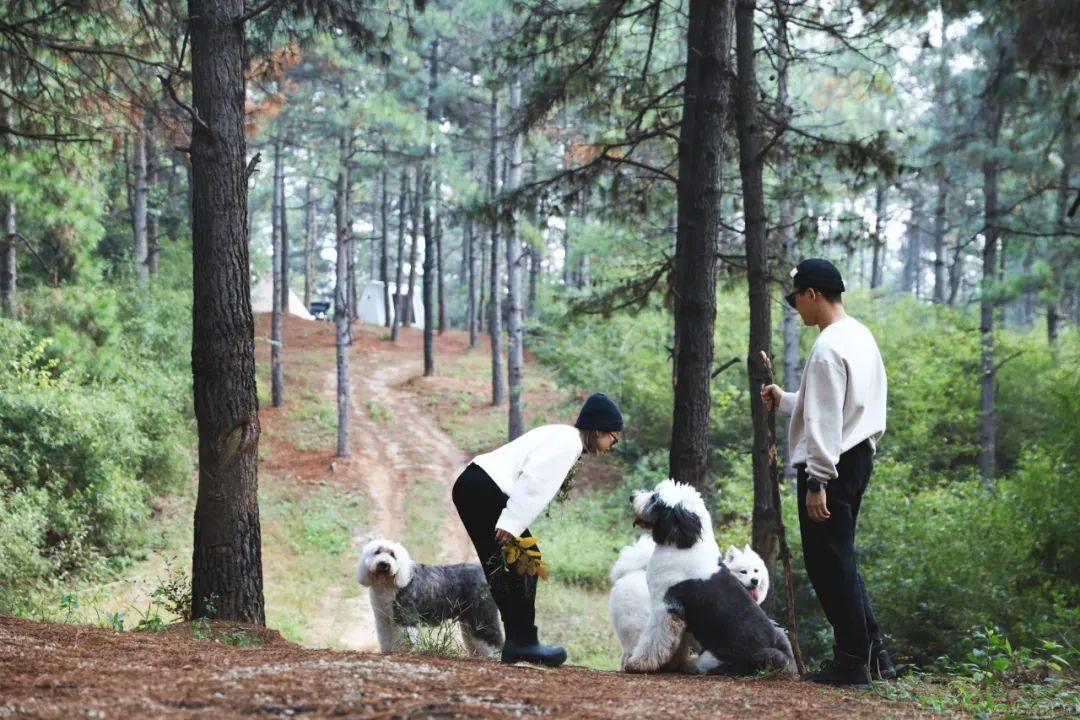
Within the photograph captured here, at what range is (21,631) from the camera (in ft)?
17.0

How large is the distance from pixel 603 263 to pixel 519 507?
73.8 feet

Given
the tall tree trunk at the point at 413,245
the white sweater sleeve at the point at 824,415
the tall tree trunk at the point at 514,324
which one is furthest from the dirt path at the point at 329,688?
the tall tree trunk at the point at 413,245

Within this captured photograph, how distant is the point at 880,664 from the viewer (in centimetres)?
543

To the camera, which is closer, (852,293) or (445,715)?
(445,715)

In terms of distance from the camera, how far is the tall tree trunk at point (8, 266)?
51.1ft

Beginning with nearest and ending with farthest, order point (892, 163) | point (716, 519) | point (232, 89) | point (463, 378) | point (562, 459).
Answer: point (562, 459)
point (232, 89)
point (892, 163)
point (716, 519)
point (463, 378)

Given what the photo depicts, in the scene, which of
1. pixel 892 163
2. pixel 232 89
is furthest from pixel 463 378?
pixel 232 89

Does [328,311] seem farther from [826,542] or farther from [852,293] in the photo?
[826,542]

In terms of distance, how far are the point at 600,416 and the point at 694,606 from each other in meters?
1.26

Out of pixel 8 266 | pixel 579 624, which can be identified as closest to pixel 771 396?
pixel 579 624

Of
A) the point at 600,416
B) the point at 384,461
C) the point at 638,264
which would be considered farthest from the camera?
the point at 384,461

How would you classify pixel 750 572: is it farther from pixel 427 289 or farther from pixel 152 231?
pixel 152 231

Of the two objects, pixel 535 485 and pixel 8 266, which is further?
pixel 8 266

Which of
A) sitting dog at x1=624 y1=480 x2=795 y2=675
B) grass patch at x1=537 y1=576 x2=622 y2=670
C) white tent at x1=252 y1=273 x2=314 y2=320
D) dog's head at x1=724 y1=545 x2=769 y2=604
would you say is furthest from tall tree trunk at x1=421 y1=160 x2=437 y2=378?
sitting dog at x1=624 y1=480 x2=795 y2=675
